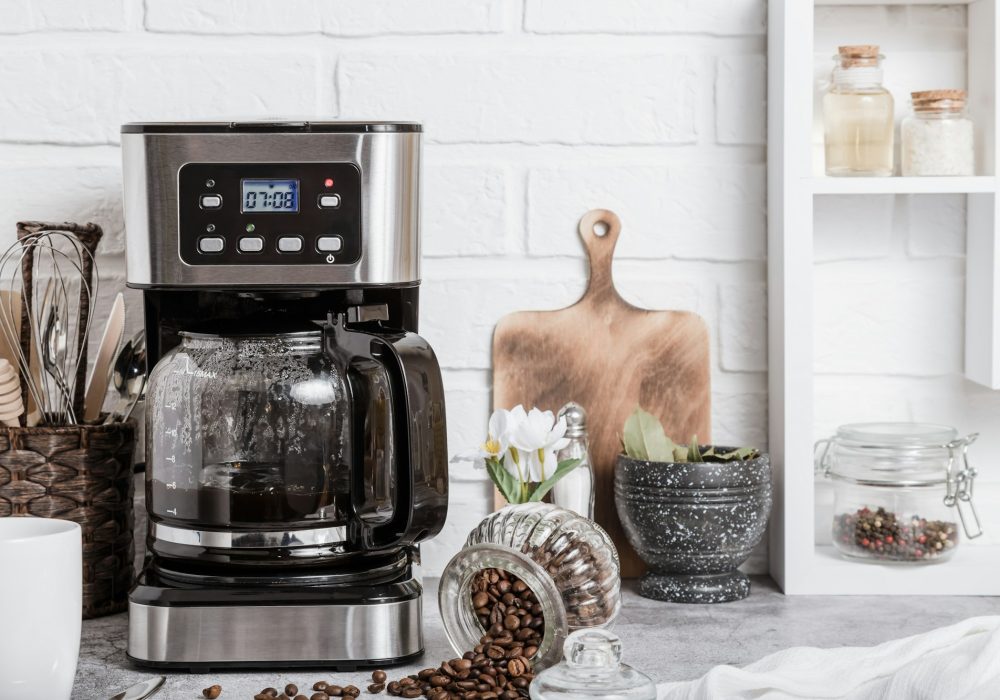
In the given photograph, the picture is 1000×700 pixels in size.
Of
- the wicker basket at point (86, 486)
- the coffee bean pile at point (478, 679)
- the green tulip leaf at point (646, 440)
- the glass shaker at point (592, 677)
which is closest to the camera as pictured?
the glass shaker at point (592, 677)

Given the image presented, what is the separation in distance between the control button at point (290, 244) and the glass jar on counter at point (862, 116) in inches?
21.4

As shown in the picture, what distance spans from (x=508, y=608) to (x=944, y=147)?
2.01ft

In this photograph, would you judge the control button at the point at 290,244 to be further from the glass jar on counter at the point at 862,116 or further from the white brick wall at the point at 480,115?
the glass jar on counter at the point at 862,116

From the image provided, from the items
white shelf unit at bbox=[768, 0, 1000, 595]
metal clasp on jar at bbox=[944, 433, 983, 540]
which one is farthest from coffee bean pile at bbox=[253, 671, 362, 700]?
metal clasp on jar at bbox=[944, 433, 983, 540]

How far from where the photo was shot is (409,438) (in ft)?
2.72

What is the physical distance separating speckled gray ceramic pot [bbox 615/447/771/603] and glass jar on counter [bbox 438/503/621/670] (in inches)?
5.3

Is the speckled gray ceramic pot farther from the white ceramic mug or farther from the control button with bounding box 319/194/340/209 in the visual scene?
the white ceramic mug

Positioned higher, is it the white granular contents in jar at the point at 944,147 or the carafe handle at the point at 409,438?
the white granular contents in jar at the point at 944,147

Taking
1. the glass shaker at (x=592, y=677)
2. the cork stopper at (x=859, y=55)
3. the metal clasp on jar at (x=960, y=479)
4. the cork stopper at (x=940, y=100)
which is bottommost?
the glass shaker at (x=592, y=677)

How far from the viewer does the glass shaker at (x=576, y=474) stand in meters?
1.07

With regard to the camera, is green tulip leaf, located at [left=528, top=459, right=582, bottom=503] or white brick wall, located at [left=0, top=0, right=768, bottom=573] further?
white brick wall, located at [left=0, top=0, right=768, bottom=573]

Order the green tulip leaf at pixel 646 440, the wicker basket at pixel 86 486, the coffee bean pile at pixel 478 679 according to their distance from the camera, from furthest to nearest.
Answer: the green tulip leaf at pixel 646 440 < the wicker basket at pixel 86 486 < the coffee bean pile at pixel 478 679

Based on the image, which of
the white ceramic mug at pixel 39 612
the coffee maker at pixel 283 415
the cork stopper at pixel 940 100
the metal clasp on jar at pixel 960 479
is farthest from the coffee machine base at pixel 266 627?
the cork stopper at pixel 940 100

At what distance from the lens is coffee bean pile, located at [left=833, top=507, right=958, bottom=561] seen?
1.08m
